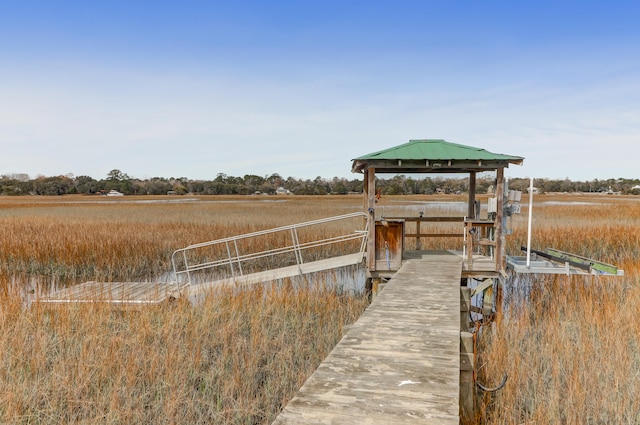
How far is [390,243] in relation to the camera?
8.97 m

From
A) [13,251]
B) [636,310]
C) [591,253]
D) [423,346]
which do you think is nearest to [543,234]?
[591,253]

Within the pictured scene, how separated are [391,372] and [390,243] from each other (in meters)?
5.63

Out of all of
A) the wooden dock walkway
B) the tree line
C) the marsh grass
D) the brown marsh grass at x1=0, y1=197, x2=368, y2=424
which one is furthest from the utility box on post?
the tree line

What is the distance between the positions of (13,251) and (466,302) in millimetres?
16305

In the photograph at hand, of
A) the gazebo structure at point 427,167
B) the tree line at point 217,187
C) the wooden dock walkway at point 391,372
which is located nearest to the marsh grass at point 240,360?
the wooden dock walkway at point 391,372

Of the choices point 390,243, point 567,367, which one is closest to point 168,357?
point 390,243

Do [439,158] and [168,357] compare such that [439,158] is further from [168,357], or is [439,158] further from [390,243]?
[168,357]

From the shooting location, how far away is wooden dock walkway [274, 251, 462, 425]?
278cm

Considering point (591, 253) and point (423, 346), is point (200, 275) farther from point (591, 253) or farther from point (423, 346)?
point (591, 253)

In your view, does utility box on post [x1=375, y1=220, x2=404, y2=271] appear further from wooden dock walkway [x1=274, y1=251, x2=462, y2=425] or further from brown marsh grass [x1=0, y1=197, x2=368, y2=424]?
wooden dock walkway [x1=274, y1=251, x2=462, y2=425]

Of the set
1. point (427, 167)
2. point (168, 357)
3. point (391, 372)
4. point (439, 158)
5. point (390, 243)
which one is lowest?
point (168, 357)

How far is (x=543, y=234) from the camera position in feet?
59.6

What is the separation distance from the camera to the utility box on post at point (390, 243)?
8914 mm

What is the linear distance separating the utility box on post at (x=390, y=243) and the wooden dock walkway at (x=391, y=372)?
2.99 metres
